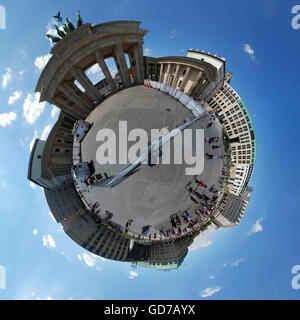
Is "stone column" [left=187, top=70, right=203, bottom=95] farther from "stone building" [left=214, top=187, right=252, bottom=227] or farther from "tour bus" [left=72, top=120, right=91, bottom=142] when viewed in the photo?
"stone building" [left=214, top=187, right=252, bottom=227]

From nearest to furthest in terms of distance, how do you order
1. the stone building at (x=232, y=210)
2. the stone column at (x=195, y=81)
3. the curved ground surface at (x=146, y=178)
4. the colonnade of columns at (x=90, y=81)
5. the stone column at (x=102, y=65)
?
the stone column at (x=102, y=65)
the colonnade of columns at (x=90, y=81)
the curved ground surface at (x=146, y=178)
the stone column at (x=195, y=81)
the stone building at (x=232, y=210)

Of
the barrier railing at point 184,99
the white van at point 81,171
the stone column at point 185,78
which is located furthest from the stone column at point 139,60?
the white van at point 81,171

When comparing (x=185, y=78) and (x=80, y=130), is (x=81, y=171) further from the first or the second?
(x=185, y=78)

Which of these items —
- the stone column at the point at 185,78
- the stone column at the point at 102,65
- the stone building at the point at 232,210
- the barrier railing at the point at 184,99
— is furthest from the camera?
the stone building at the point at 232,210

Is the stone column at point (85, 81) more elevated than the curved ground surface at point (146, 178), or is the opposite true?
the stone column at point (85, 81)

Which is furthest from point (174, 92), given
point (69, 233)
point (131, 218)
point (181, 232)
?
point (69, 233)

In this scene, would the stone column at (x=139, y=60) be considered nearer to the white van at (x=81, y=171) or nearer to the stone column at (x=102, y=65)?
the stone column at (x=102, y=65)

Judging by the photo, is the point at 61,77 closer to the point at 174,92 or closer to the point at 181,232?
the point at 174,92
